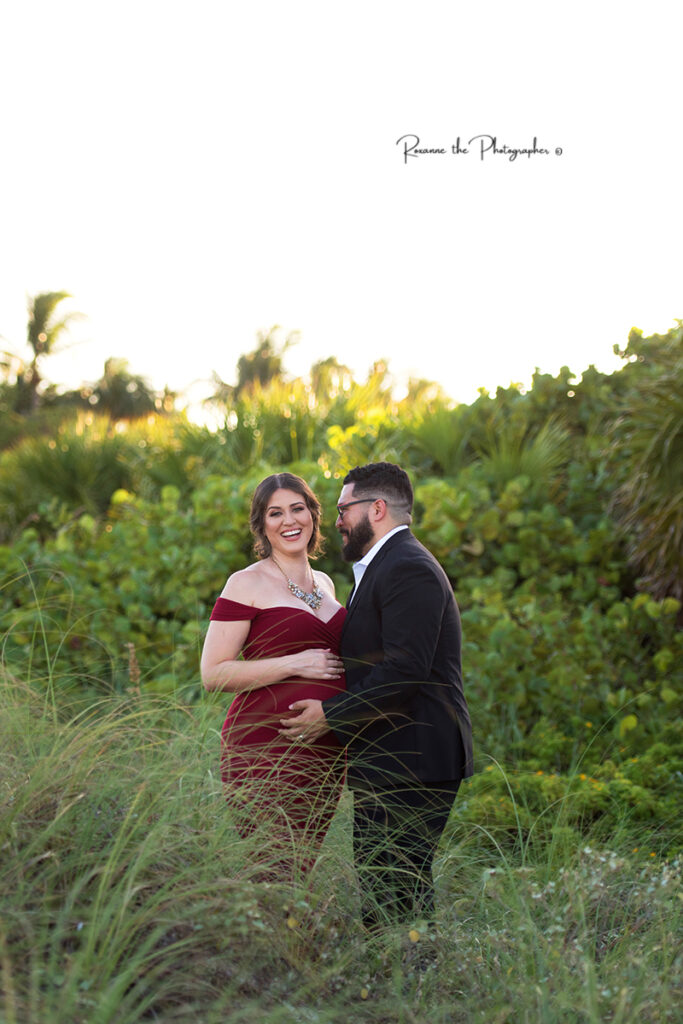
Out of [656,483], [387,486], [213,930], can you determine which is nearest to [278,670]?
[387,486]

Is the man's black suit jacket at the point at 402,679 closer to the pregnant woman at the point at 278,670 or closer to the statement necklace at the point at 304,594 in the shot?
the pregnant woman at the point at 278,670

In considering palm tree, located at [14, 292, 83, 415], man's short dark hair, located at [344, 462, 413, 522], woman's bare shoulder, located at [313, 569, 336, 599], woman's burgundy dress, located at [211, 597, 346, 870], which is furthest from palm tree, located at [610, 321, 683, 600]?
A: palm tree, located at [14, 292, 83, 415]

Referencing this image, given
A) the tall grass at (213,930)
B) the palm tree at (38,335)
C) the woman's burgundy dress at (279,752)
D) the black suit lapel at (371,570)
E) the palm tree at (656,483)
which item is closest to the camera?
the tall grass at (213,930)

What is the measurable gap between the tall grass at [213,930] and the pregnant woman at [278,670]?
0.16 m

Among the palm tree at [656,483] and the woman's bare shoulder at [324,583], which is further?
the palm tree at [656,483]

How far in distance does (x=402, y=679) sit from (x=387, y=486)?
2.64 ft

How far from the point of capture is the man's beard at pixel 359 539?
4047 millimetres

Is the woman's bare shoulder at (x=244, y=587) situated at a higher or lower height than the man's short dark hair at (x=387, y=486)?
lower

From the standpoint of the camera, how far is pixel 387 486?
13.3ft

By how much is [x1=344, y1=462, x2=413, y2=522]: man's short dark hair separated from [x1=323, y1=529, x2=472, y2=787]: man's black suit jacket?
6.3 inches

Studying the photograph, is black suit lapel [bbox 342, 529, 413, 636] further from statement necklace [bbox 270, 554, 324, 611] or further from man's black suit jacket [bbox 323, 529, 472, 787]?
statement necklace [bbox 270, 554, 324, 611]

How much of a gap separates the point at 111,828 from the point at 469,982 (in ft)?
4.13

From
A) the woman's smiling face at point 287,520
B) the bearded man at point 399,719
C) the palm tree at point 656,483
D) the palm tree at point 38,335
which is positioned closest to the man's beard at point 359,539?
the bearded man at point 399,719

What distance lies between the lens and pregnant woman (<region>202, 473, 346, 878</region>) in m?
3.69
